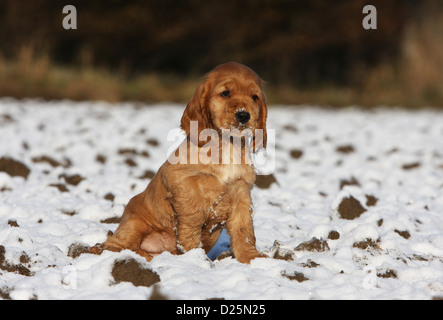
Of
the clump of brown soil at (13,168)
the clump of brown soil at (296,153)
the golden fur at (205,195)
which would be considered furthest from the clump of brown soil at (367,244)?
the clump of brown soil at (296,153)

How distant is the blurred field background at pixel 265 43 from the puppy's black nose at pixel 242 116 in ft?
38.8

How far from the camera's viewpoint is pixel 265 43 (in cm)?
2128

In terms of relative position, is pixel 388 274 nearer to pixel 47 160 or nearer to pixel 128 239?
pixel 128 239

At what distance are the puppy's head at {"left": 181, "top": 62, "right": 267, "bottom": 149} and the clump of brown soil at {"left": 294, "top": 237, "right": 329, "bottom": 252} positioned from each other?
0.81m

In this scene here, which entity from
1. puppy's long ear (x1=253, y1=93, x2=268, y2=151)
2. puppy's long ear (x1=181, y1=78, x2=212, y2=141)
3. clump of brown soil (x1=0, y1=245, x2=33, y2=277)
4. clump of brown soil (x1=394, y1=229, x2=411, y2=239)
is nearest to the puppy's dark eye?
puppy's long ear (x1=181, y1=78, x2=212, y2=141)

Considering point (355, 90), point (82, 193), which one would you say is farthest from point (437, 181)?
point (355, 90)

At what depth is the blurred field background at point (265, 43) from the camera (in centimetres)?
1589

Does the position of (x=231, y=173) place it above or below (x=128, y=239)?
above

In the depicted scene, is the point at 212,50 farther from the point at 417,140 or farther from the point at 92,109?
the point at 417,140

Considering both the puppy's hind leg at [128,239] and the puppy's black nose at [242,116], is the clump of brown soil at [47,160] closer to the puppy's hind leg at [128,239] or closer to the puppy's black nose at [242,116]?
the puppy's hind leg at [128,239]

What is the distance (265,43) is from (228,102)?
18.1 meters

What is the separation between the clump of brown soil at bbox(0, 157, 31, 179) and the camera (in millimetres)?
5873

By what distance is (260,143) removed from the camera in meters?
4.00

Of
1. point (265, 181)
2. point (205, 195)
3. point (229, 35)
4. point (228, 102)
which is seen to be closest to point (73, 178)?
point (265, 181)
